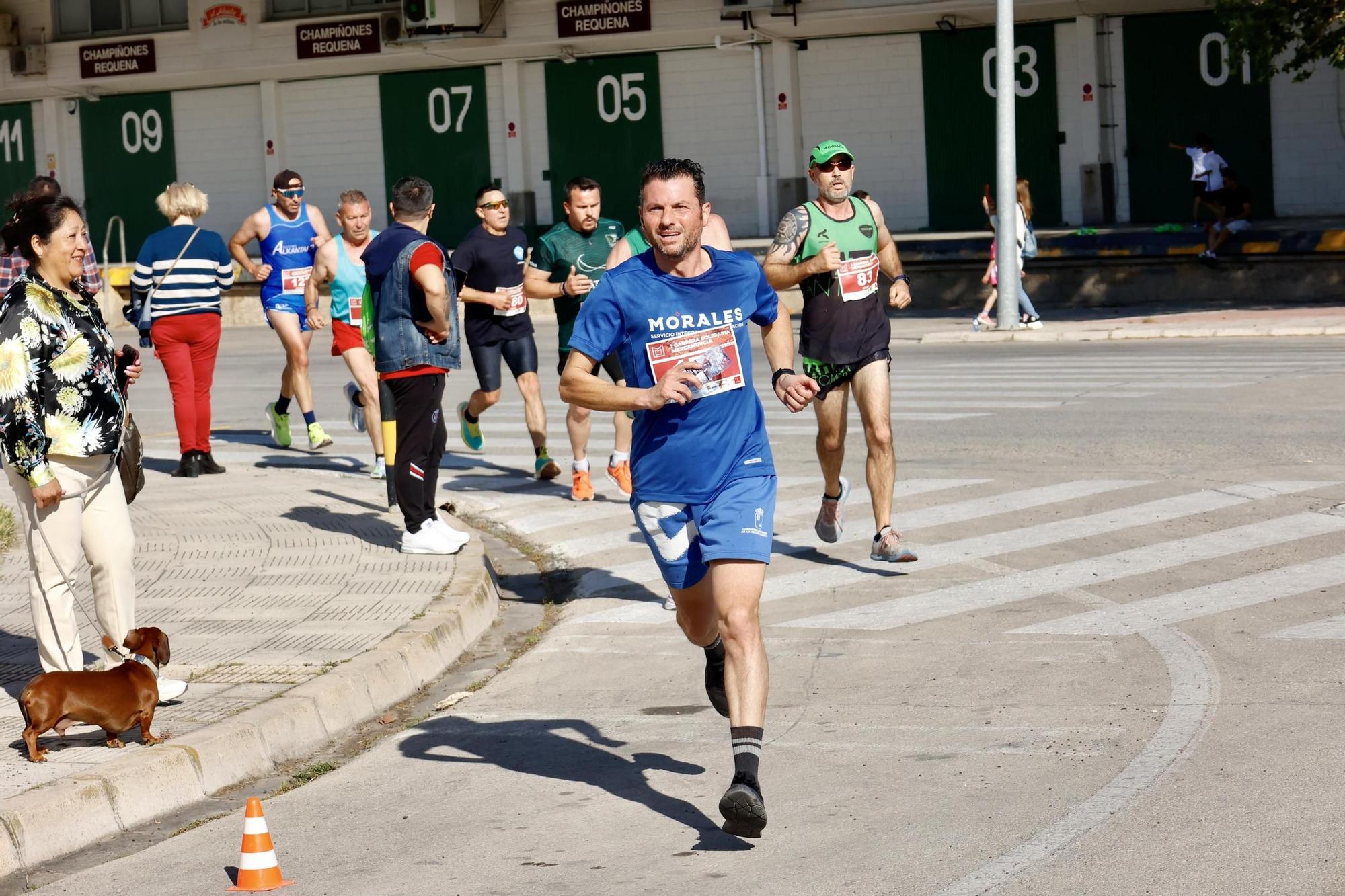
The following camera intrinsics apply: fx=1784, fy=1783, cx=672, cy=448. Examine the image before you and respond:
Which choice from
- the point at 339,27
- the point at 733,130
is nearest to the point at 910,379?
the point at 733,130

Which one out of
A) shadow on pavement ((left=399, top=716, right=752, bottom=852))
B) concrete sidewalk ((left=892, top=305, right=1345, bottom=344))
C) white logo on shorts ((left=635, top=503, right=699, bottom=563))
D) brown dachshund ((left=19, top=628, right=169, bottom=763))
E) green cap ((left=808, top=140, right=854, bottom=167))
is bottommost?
shadow on pavement ((left=399, top=716, right=752, bottom=852))

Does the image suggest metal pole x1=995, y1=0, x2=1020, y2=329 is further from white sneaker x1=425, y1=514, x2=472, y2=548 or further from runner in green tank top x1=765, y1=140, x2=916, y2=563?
white sneaker x1=425, y1=514, x2=472, y2=548

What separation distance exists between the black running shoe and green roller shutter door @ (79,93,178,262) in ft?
128

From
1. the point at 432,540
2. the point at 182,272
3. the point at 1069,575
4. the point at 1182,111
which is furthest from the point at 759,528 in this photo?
the point at 1182,111

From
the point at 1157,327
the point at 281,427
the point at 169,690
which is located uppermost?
the point at 1157,327

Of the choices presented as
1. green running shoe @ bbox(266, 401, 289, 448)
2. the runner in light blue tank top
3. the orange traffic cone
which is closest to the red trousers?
the runner in light blue tank top

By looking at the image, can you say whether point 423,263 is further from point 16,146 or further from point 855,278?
point 16,146

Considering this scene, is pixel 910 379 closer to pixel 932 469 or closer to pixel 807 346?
pixel 932 469

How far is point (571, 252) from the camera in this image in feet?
37.3

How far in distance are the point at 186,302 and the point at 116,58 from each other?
104 feet

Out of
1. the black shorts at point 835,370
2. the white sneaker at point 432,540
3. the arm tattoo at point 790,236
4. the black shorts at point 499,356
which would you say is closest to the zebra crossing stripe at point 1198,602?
the black shorts at point 835,370

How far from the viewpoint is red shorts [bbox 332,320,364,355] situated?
41.1 ft

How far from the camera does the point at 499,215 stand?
12.0m

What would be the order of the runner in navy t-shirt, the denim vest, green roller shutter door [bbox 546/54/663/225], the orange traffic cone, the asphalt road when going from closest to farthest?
the orange traffic cone
the asphalt road
the denim vest
the runner in navy t-shirt
green roller shutter door [bbox 546/54/663/225]
